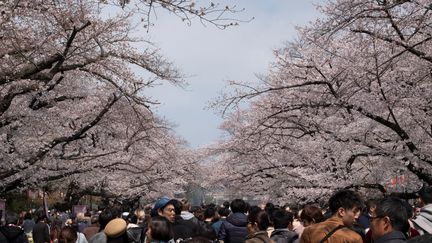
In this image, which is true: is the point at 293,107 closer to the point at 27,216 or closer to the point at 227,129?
the point at 27,216

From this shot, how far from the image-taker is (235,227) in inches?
273

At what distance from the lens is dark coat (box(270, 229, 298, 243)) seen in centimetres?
542

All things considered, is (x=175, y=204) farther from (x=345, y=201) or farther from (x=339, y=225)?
(x=339, y=225)

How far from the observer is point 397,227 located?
377cm

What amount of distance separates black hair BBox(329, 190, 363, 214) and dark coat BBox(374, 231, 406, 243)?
0.42m

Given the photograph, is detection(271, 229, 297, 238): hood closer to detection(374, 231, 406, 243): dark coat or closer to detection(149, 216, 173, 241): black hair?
detection(149, 216, 173, 241): black hair

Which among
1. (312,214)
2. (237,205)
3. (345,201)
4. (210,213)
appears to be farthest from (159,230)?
(210,213)

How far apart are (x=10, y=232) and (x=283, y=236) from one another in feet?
13.0

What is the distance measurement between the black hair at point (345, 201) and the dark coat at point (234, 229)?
2831mm

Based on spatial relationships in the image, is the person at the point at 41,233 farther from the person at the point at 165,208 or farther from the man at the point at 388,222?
the man at the point at 388,222

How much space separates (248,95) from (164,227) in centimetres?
786

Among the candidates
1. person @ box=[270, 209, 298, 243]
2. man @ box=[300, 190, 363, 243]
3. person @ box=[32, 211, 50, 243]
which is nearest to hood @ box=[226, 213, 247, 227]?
person @ box=[270, 209, 298, 243]

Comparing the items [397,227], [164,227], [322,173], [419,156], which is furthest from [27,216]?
[397,227]

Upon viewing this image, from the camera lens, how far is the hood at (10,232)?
729 cm
